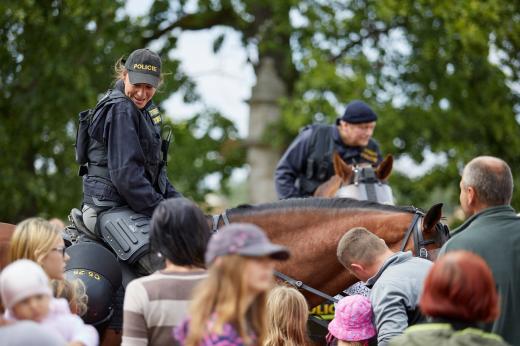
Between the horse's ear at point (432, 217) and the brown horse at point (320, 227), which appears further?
the brown horse at point (320, 227)

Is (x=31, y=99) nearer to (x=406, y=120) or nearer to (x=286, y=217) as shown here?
(x=406, y=120)

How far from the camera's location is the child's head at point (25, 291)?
3955 millimetres

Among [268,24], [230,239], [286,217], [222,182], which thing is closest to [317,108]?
[268,24]

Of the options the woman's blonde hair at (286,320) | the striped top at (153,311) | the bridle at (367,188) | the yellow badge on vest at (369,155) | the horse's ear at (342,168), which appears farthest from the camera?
the yellow badge on vest at (369,155)

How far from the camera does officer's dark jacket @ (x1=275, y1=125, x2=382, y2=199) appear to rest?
9484 millimetres

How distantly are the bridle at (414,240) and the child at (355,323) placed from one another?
1.02 meters

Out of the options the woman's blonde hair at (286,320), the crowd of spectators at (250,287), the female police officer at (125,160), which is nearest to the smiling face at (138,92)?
the female police officer at (125,160)

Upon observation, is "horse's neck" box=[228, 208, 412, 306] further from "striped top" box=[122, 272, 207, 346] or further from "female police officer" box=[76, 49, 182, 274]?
"striped top" box=[122, 272, 207, 346]

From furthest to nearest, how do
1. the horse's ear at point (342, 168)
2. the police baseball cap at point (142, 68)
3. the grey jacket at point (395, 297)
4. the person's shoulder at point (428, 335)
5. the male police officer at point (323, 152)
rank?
1. the male police officer at point (323, 152)
2. the horse's ear at point (342, 168)
3. the police baseball cap at point (142, 68)
4. the grey jacket at point (395, 297)
5. the person's shoulder at point (428, 335)

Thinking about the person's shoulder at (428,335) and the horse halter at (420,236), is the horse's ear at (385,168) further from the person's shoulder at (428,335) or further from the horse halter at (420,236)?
the person's shoulder at (428,335)

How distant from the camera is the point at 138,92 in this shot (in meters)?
6.38

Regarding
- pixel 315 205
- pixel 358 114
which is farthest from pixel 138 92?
pixel 358 114

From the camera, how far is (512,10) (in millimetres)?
18094

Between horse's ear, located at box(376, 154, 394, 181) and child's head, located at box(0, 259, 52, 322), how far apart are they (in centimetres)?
455
